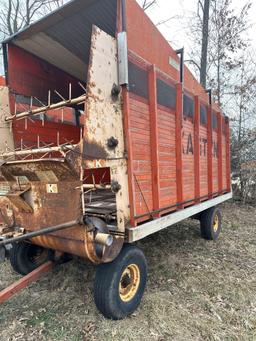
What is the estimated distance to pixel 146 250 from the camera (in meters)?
4.83

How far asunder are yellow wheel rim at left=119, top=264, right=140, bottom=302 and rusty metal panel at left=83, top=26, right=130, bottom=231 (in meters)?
0.62

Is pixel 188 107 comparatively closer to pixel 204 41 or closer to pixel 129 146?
pixel 129 146

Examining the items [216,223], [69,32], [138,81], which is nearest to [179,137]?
[138,81]

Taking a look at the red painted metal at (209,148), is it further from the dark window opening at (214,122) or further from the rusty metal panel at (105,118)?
the rusty metal panel at (105,118)

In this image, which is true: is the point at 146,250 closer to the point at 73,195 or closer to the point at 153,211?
the point at 153,211

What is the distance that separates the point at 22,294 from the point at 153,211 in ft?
6.71

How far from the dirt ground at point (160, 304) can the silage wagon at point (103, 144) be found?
0.95 ft

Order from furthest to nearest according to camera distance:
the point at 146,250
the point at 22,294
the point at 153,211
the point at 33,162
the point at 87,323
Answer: the point at 146,250
the point at 22,294
the point at 153,211
the point at 87,323
the point at 33,162

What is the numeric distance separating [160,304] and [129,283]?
0.50m

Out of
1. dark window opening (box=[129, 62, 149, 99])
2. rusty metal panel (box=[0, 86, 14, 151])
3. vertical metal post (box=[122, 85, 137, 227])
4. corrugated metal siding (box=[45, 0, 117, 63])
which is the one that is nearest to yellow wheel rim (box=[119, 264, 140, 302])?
vertical metal post (box=[122, 85, 137, 227])

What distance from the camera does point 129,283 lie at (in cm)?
307

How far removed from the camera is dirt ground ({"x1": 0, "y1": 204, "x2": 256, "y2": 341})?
8.95 ft

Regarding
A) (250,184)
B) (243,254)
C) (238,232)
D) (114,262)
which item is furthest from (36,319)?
(250,184)

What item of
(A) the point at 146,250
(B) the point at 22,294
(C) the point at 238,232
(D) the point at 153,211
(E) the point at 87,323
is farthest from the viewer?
(C) the point at 238,232
